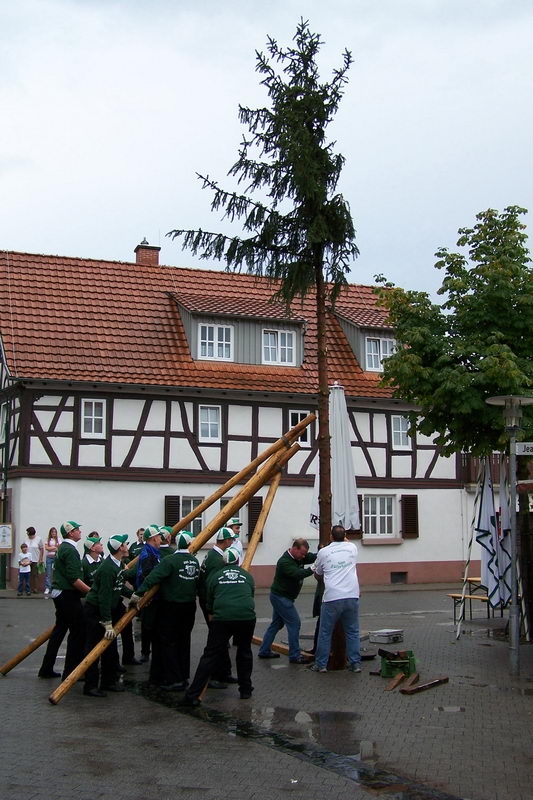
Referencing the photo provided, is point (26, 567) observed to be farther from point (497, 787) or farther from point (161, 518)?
point (497, 787)

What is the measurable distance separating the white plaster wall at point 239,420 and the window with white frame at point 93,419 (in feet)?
12.5

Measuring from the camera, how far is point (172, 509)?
2691 centimetres

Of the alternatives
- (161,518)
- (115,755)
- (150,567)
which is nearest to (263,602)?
(161,518)

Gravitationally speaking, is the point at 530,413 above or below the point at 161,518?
above

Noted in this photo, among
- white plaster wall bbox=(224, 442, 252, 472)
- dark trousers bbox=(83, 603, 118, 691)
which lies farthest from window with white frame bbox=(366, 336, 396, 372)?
dark trousers bbox=(83, 603, 118, 691)

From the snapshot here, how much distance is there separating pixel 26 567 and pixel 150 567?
12944 mm

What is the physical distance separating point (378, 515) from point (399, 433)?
274 cm

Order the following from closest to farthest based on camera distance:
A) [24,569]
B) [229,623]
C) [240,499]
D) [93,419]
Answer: [229,623], [240,499], [24,569], [93,419]

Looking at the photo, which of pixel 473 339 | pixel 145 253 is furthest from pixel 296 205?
pixel 145 253

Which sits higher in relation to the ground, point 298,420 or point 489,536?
point 298,420

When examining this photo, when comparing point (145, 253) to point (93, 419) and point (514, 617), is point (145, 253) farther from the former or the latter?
point (514, 617)

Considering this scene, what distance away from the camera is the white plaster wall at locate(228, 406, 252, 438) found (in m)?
28.3

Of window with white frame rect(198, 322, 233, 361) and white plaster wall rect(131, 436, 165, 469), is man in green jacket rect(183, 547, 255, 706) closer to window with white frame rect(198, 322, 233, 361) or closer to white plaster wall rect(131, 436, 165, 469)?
white plaster wall rect(131, 436, 165, 469)

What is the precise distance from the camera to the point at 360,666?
1264 cm
